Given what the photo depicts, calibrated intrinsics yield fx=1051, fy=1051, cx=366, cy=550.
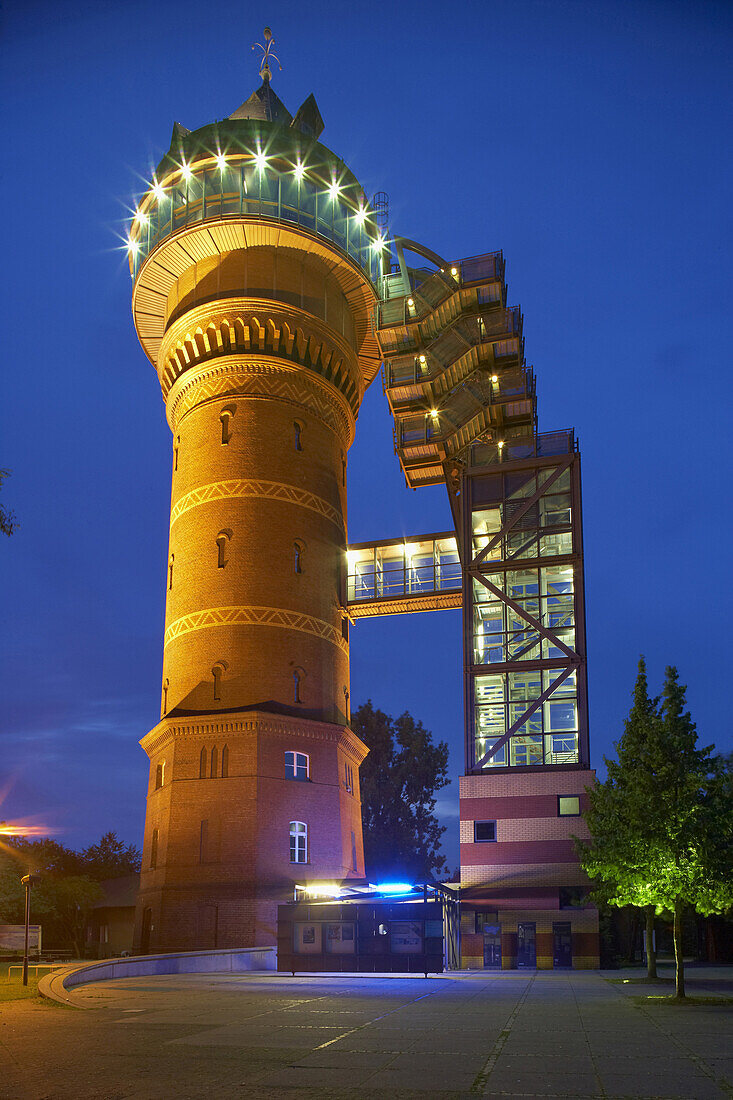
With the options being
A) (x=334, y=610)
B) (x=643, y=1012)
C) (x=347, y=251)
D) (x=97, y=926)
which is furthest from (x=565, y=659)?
(x=97, y=926)

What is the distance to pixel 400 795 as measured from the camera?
7506cm

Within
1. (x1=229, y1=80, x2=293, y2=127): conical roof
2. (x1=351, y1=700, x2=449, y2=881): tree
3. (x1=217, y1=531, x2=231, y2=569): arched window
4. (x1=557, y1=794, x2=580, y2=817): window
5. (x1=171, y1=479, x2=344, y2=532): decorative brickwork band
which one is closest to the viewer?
(x1=557, y1=794, x2=580, y2=817): window

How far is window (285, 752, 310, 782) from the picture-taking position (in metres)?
43.2

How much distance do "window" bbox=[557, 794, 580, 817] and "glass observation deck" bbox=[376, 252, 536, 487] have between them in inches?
740

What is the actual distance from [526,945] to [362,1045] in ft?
93.8

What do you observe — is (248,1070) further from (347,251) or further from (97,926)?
(97,926)

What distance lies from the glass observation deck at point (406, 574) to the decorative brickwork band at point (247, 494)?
3947 millimetres

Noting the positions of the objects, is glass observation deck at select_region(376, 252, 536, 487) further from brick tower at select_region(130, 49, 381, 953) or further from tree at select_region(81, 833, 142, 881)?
tree at select_region(81, 833, 142, 881)

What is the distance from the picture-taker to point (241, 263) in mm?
49281

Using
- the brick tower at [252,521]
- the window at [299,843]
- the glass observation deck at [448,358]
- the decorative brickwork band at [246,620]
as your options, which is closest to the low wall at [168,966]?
the brick tower at [252,521]

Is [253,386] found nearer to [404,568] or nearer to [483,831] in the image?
[404,568]

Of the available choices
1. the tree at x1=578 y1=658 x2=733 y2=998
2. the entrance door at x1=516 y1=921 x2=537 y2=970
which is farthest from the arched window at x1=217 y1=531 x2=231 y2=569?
the tree at x1=578 y1=658 x2=733 y2=998

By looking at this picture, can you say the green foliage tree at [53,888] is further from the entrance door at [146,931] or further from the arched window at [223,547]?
the arched window at [223,547]

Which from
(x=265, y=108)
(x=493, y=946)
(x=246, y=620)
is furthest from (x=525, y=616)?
(x=265, y=108)
